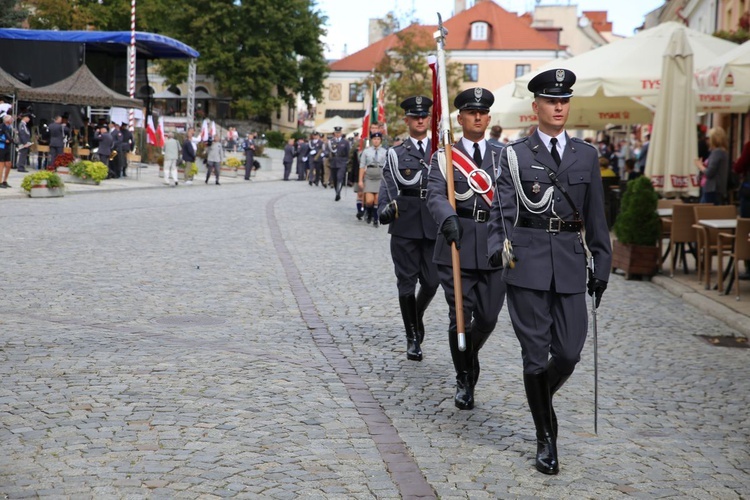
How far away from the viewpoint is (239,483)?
15.9 feet

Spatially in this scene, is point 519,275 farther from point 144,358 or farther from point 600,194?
point 144,358

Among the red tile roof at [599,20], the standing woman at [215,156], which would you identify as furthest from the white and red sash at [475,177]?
the red tile roof at [599,20]

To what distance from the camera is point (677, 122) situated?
14.7 m

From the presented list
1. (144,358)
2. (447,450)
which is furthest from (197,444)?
(144,358)

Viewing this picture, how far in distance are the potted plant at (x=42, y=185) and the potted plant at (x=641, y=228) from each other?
52.7ft

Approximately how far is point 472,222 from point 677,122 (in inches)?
349

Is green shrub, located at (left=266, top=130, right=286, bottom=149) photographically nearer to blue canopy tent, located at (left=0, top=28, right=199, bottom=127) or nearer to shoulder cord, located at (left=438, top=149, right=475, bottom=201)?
blue canopy tent, located at (left=0, top=28, right=199, bottom=127)

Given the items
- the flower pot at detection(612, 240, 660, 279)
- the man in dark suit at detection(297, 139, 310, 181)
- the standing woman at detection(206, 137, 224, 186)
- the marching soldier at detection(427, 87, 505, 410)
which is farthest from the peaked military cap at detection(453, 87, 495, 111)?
the man in dark suit at detection(297, 139, 310, 181)

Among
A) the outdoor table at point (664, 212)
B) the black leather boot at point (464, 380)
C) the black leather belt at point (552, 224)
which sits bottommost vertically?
the black leather boot at point (464, 380)

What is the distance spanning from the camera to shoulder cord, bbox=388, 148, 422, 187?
8141 mm

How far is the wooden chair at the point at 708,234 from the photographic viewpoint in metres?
12.5

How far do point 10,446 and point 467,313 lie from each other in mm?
2804

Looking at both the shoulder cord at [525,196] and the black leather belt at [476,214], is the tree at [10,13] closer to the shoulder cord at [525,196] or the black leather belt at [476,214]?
the black leather belt at [476,214]

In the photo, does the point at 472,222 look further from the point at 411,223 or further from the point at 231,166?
the point at 231,166
